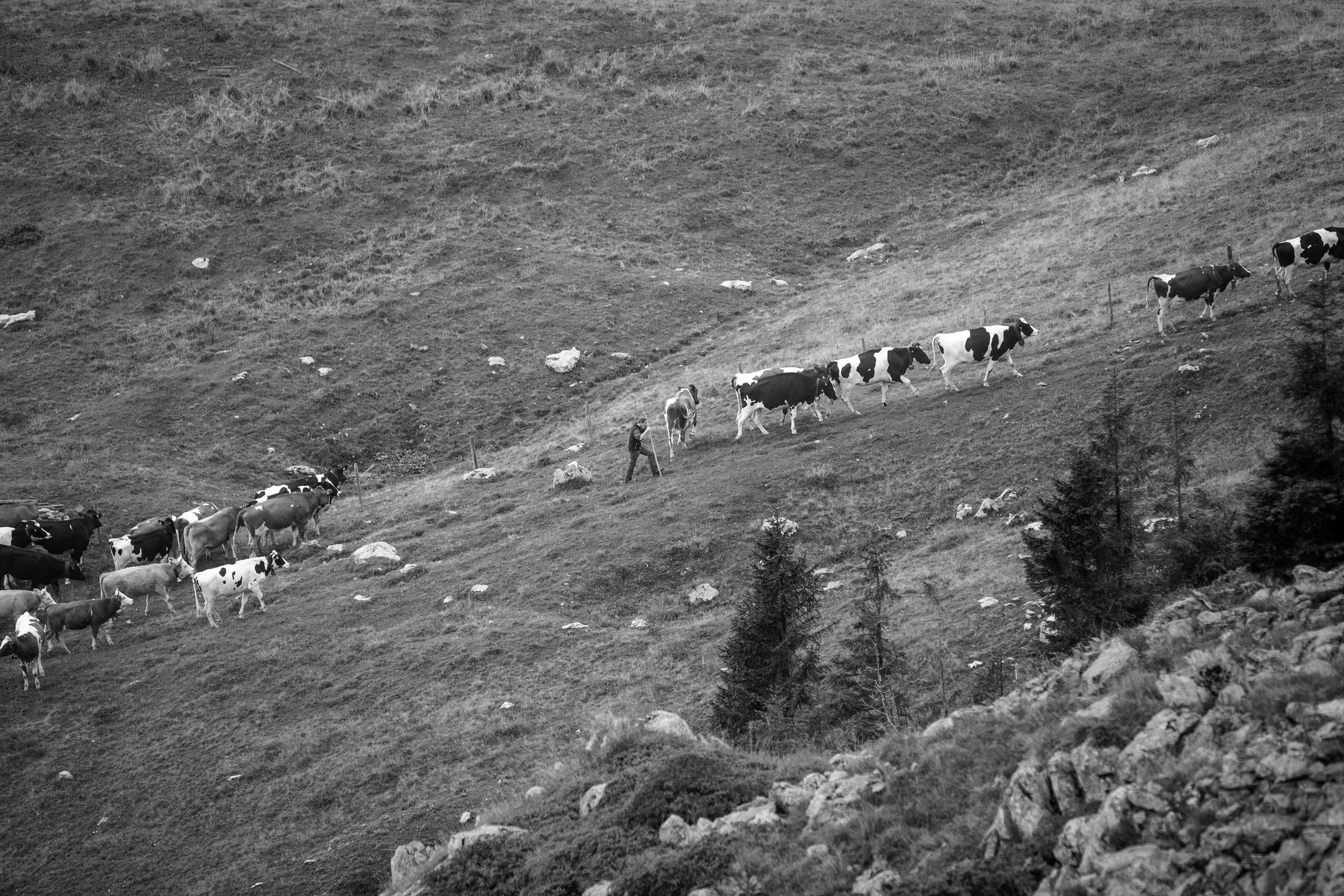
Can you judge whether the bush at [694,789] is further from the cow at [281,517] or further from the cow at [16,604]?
the cow at [281,517]

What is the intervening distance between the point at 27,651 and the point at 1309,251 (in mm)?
32640

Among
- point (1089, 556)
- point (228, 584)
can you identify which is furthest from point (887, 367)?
point (228, 584)

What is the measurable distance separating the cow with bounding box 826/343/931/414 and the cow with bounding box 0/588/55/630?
21795 millimetres

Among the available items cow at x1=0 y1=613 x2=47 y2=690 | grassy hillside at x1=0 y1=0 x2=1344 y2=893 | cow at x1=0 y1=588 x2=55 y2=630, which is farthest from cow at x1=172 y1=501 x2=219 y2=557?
cow at x1=0 y1=613 x2=47 y2=690

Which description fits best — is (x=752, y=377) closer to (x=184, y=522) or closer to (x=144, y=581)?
(x=184, y=522)

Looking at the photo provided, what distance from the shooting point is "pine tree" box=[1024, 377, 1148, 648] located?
13.3 metres

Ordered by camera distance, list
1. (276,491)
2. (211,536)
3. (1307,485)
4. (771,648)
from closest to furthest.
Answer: (1307,485) < (771,648) < (211,536) < (276,491)

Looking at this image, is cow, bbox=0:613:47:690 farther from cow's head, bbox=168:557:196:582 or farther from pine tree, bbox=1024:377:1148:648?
pine tree, bbox=1024:377:1148:648

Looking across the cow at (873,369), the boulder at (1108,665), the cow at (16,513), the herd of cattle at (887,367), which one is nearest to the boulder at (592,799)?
the boulder at (1108,665)

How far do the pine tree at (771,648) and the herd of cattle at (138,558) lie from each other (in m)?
15.5

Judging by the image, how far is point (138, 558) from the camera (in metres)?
30.5

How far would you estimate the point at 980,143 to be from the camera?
6016 centimetres

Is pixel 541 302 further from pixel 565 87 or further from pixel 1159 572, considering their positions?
pixel 1159 572

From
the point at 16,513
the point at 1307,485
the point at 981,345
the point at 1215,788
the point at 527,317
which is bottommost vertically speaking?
the point at 16,513
